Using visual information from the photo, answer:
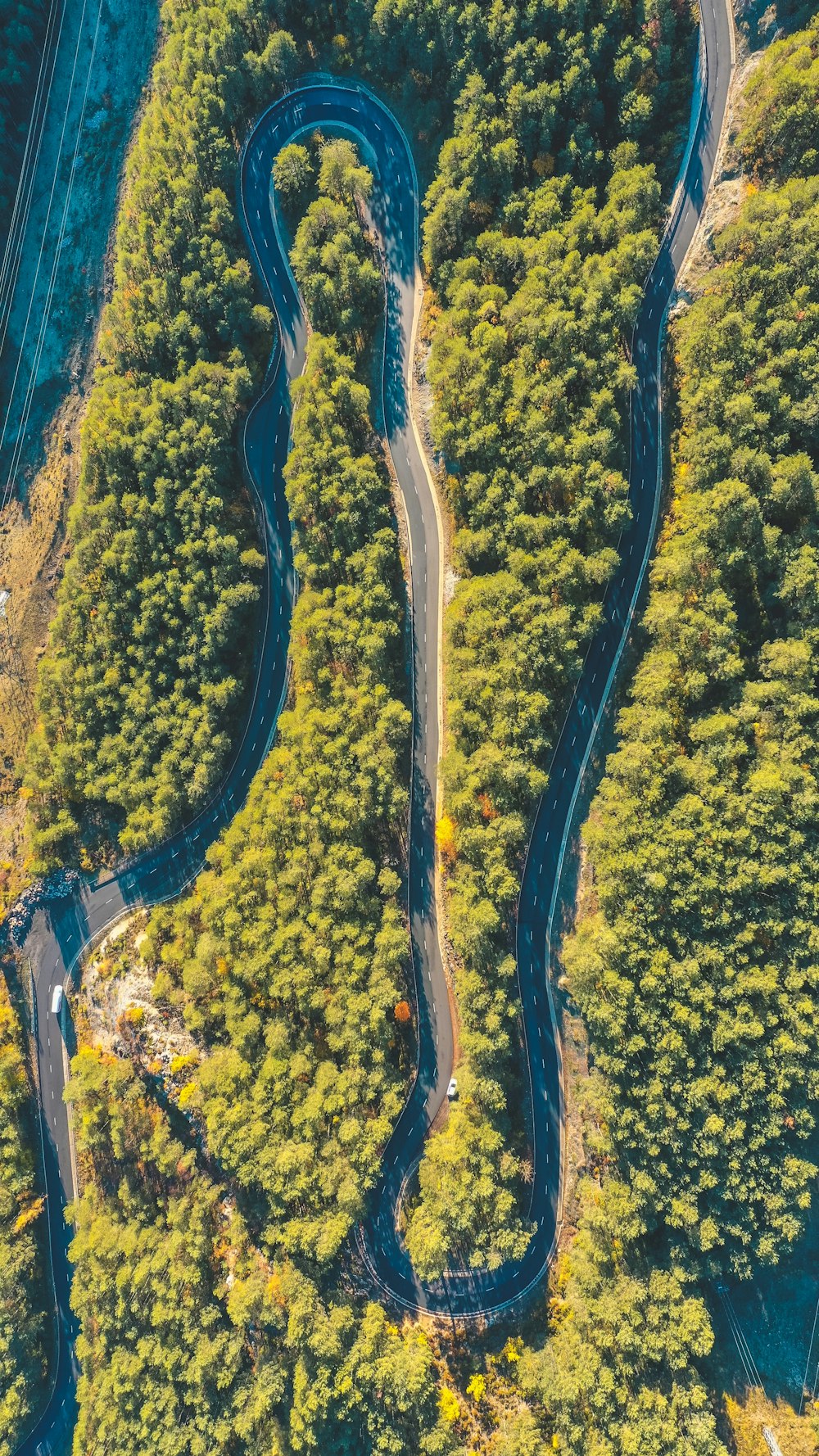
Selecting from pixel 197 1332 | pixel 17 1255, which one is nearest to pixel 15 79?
pixel 17 1255

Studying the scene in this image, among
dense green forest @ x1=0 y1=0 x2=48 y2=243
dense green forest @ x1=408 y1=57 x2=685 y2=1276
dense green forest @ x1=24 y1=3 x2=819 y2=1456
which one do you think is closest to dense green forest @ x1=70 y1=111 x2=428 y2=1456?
dense green forest @ x1=24 y1=3 x2=819 y2=1456

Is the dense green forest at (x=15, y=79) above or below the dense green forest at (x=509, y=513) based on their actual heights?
above

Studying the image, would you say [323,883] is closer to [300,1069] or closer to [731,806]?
[300,1069]

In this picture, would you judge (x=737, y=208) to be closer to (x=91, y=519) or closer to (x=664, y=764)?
(x=664, y=764)

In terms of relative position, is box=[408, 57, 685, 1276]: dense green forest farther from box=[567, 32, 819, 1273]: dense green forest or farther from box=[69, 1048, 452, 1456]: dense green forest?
box=[69, 1048, 452, 1456]: dense green forest

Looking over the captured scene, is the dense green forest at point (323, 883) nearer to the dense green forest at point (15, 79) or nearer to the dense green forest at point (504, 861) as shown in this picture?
the dense green forest at point (504, 861)

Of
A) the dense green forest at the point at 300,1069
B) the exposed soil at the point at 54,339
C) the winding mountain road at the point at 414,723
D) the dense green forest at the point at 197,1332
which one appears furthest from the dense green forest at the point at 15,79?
the dense green forest at the point at 197,1332

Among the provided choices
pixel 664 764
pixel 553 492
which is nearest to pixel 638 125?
pixel 553 492
